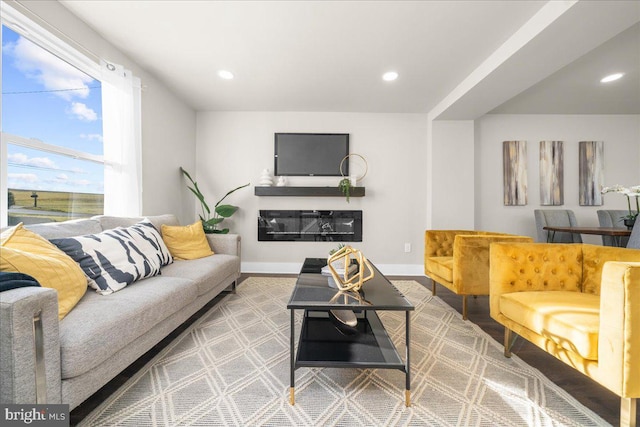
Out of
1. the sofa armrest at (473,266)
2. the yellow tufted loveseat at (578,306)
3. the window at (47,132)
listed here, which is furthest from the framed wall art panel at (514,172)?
the window at (47,132)

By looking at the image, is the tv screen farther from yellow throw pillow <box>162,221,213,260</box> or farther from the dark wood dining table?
the dark wood dining table

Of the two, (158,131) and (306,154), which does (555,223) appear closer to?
(306,154)

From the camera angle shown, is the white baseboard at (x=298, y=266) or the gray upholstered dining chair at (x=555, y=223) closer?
the gray upholstered dining chair at (x=555, y=223)

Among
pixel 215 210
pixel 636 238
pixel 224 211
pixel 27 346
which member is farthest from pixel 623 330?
pixel 215 210

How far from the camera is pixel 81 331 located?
1073 mm

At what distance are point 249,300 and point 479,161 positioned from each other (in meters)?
3.76

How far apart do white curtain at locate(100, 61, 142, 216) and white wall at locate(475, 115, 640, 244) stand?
14.4ft

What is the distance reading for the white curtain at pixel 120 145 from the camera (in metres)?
2.40

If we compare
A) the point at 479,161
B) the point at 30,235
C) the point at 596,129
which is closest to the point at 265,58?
the point at 30,235

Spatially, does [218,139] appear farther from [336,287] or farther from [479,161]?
[479,161]

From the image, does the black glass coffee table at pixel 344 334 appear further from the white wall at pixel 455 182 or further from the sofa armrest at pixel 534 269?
the white wall at pixel 455 182

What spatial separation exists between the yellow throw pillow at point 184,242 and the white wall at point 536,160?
3.81 meters

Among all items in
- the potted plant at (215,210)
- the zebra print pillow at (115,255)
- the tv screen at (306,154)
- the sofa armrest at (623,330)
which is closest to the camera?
the sofa armrest at (623,330)

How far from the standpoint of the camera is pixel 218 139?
3.85m
